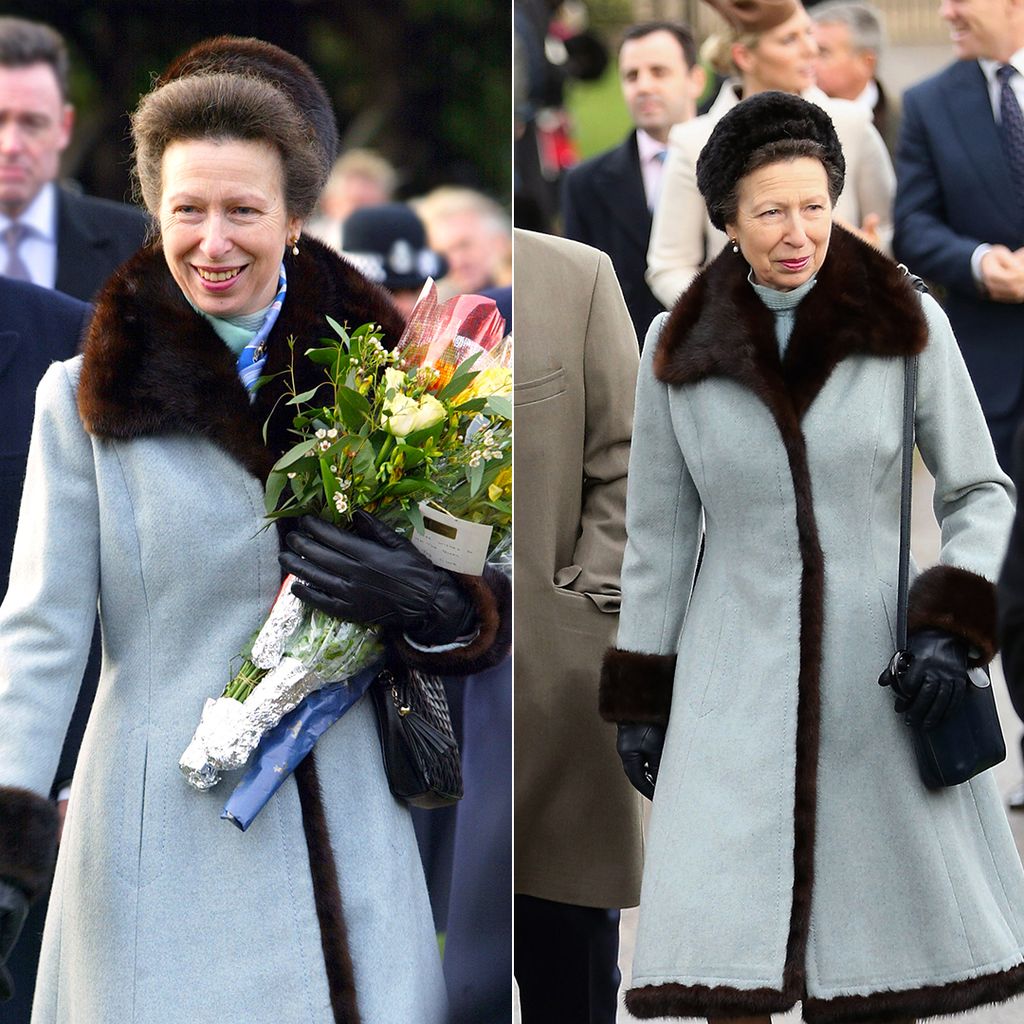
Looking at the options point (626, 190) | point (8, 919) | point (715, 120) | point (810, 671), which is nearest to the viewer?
point (8, 919)

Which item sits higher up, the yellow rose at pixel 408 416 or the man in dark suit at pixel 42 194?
the man in dark suit at pixel 42 194

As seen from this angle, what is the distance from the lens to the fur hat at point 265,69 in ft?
11.1

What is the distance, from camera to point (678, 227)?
6145mm

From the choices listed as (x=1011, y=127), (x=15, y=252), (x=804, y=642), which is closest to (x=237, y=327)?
(x=804, y=642)

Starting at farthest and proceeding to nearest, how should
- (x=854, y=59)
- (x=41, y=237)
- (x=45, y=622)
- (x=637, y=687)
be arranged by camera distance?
(x=854, y=59), (x=41, y=237), (x=637, y=687), (x=45, y=622)

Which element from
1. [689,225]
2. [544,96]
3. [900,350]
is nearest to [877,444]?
[900,350]

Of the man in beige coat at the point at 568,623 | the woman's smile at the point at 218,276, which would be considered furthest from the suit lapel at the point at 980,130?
the woman's smile at the point at 218,276

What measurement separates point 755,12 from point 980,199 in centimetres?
88

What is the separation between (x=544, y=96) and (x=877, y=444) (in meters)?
6.10

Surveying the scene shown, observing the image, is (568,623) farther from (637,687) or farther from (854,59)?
(854,59)

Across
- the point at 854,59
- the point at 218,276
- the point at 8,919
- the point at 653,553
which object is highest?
the point at 854,59

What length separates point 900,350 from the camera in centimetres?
374

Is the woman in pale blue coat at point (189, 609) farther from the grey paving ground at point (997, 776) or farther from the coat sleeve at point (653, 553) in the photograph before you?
the grey paving ground at point (997, 776)

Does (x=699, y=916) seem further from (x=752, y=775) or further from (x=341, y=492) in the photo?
(x=341, y=492)
